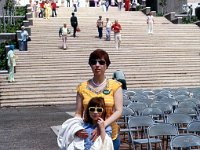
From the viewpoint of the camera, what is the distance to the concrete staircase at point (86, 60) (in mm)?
24172

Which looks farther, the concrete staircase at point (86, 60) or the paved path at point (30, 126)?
the concrete staircase at point (86, 60)

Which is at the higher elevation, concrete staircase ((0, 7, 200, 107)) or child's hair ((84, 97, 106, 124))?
child's hair ((84, 97, 106, 124))

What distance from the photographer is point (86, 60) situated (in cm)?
2864

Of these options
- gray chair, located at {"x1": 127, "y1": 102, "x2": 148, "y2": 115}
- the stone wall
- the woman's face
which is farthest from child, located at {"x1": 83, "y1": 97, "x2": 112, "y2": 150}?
the stone wall

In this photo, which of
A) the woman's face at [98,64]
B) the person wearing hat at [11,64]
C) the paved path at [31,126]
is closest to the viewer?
the woman's face at [98,64]

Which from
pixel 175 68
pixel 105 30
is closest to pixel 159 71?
pixel 175 68

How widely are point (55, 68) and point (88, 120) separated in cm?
2027

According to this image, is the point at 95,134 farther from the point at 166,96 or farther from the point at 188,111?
the point at 166,96

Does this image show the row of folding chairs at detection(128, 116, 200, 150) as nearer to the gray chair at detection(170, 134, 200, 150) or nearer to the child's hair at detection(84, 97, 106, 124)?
the gray chair at detection(170, 134, 200, 150)

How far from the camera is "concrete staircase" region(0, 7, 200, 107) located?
24172mm

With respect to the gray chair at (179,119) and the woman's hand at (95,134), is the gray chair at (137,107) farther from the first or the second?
the woman's hand at (95,134)

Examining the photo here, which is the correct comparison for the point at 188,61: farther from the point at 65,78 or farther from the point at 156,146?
the point at 156,146

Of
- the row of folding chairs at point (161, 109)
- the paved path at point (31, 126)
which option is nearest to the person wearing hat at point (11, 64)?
the paved path at point (31, 126)

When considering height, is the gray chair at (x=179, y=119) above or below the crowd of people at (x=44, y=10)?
below
